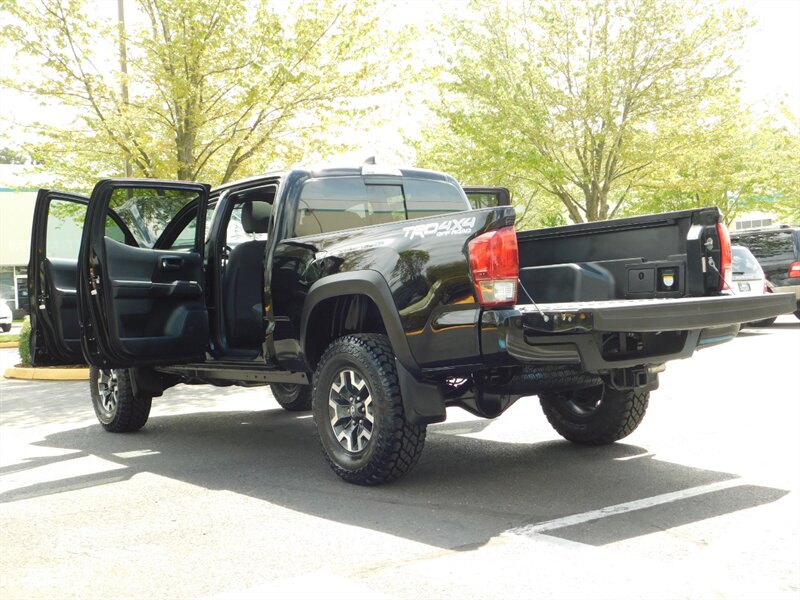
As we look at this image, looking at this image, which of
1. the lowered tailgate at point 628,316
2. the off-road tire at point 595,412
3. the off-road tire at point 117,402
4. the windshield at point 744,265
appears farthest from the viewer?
the windshield at point 744,265

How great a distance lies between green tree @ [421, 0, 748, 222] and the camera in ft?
72.1

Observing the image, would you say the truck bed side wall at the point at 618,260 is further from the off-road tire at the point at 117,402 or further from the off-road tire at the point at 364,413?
the off-road tire at the point at 117,402

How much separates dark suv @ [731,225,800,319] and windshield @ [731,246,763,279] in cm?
170

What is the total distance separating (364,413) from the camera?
19.3 ft

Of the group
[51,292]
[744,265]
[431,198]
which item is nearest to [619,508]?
[431,198]

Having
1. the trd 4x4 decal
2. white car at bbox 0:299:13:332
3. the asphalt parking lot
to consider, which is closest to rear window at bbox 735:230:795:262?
A: the asphalt parking lot

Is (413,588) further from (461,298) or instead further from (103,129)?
(103,129)

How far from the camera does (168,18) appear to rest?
582 inches

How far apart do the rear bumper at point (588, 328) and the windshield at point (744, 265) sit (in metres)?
11.7

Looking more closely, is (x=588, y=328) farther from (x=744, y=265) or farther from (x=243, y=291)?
(x=744, y=265)

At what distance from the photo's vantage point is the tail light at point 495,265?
16.8ft

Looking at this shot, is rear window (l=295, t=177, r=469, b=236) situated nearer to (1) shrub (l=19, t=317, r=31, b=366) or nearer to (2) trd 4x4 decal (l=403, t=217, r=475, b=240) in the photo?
(2) trd 4x4 decal (l=403, t=217, r=475, b=240)

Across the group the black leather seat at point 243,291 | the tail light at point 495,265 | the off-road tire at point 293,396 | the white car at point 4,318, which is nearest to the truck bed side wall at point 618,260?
the tail light at point 495,265

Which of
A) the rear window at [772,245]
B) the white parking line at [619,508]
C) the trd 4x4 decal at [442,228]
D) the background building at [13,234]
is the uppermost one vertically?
the background building at [13,234]
